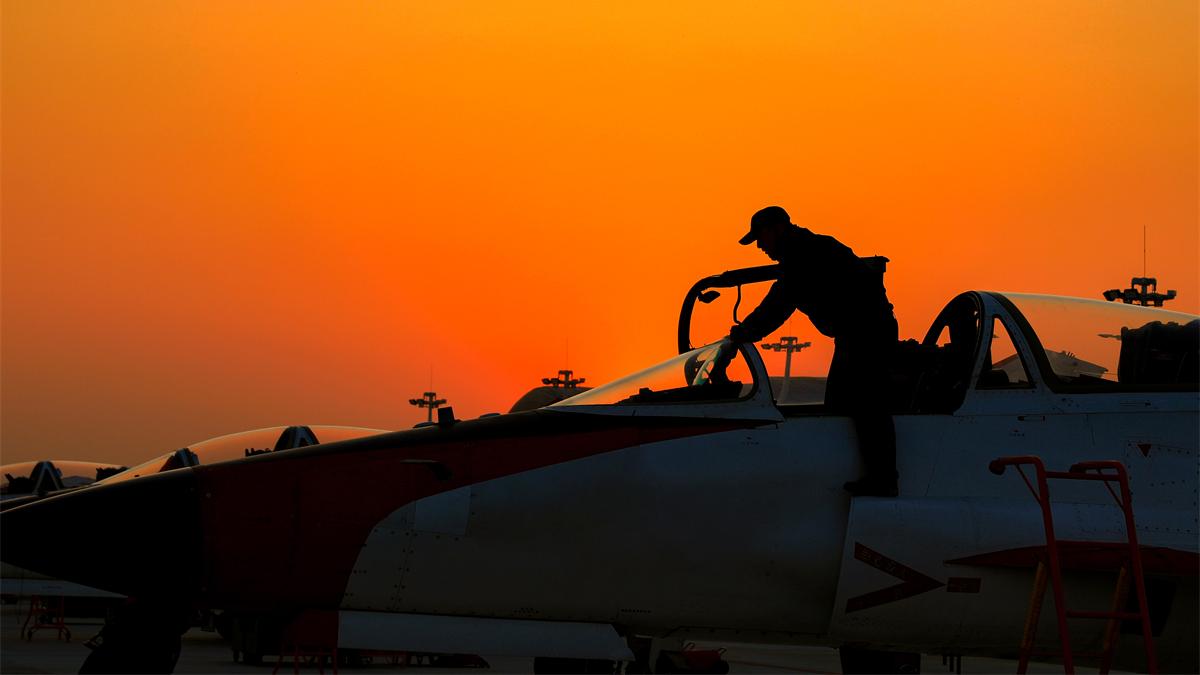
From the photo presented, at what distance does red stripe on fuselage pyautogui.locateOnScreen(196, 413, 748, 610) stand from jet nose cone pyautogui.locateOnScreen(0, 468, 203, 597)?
3.8 inches

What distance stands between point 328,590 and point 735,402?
2.13m

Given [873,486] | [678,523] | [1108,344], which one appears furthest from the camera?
[1108,344]

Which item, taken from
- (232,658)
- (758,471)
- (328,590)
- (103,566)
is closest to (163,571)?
(103,566)

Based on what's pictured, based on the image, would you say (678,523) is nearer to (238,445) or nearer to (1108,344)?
(1108,344)

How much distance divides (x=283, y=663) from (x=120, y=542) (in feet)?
63.1

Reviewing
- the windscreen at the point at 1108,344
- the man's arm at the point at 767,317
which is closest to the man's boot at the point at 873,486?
the man's arm at the point at 767,317

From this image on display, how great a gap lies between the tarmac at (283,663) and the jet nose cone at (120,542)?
1257 centimetres

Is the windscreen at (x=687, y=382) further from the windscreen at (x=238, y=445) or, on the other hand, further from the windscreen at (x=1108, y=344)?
the windscreen at (x=238, y=445)

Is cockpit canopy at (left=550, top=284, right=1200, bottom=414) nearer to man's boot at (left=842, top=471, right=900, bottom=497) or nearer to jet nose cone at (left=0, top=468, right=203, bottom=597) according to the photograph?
man's boot at (left=842, top=471, right=900, bottom=497)

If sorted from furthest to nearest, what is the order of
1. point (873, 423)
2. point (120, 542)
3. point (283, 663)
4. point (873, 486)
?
point (283, 663)
point (873, 423)
point (873, 486)
point (120, 542)

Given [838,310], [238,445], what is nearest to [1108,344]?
[838,310]

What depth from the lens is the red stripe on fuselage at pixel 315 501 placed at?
19.8ft

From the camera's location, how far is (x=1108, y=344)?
24.7ft

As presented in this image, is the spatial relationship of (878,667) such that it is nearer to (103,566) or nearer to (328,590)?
(328,590)
